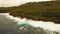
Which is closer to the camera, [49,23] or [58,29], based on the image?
[58,29]

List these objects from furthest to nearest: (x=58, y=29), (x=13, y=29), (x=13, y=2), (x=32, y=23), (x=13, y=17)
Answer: (x=13, y=2)
(x=13, y=17)
(x=32, y=23)
(x=13, y=29)
(x=58, y=29)

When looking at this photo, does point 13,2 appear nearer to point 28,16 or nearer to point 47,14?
point 28,16

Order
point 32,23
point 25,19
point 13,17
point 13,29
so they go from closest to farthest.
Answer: point 13,29 < point 32,23 < point 25,19 < point 13,17

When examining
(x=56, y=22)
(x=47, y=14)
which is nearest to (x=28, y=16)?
(x=47, y=14)

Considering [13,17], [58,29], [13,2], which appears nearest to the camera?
[58,29]

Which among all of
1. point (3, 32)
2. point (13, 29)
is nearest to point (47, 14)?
point (13, 29)

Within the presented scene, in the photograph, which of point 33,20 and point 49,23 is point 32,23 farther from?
point 49,23

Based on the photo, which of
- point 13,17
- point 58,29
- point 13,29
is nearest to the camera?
point 58,29

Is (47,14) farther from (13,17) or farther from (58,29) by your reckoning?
(13,17)

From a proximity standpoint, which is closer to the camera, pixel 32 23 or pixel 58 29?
pixel 58 29
